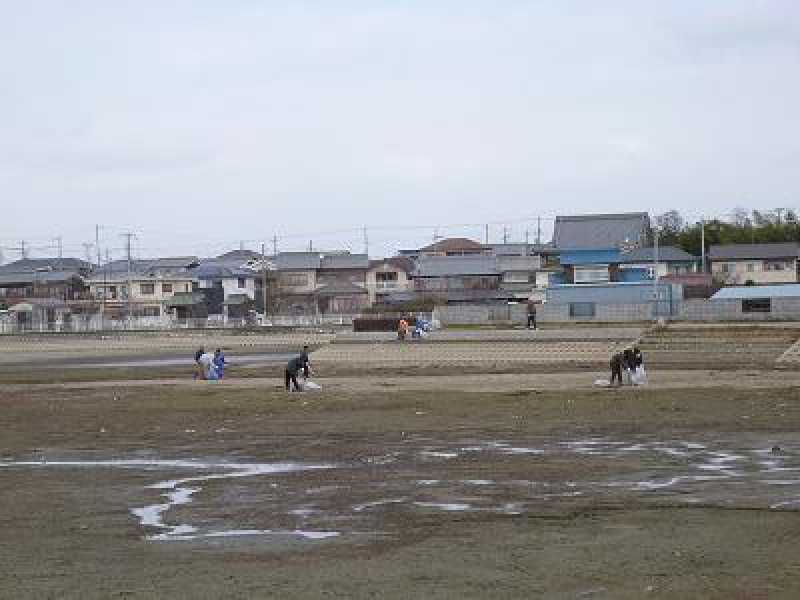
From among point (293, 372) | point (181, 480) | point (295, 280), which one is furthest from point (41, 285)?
point (181, 480)

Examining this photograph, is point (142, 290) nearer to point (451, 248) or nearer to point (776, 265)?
point (451, 248)

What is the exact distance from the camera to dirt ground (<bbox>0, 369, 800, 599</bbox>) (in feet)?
38.4

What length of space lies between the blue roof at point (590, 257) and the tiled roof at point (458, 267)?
55.3ft

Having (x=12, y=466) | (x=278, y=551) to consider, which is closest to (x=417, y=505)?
(x=278, y=551)

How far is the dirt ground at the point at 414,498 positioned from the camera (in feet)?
38.4

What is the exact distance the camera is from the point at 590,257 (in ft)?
322

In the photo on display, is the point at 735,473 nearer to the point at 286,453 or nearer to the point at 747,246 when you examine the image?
the point at 286,453

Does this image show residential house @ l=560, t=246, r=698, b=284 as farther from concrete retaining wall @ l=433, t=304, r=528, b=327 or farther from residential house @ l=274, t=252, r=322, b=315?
residential house @ l=274, t=252, r=322, b=315

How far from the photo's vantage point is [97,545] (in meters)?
14.0

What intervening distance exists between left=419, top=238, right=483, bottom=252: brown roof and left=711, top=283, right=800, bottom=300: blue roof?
7742 cm

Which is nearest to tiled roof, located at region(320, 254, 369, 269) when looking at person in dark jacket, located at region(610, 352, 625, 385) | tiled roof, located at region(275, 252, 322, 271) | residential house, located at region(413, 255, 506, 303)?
tiled roof, located at region(275, 252, 322, 271)

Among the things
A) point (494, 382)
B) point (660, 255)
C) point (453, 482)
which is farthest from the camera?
point (660, 255)

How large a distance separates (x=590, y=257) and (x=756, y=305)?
28608 millimetres

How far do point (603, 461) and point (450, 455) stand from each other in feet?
9.79
